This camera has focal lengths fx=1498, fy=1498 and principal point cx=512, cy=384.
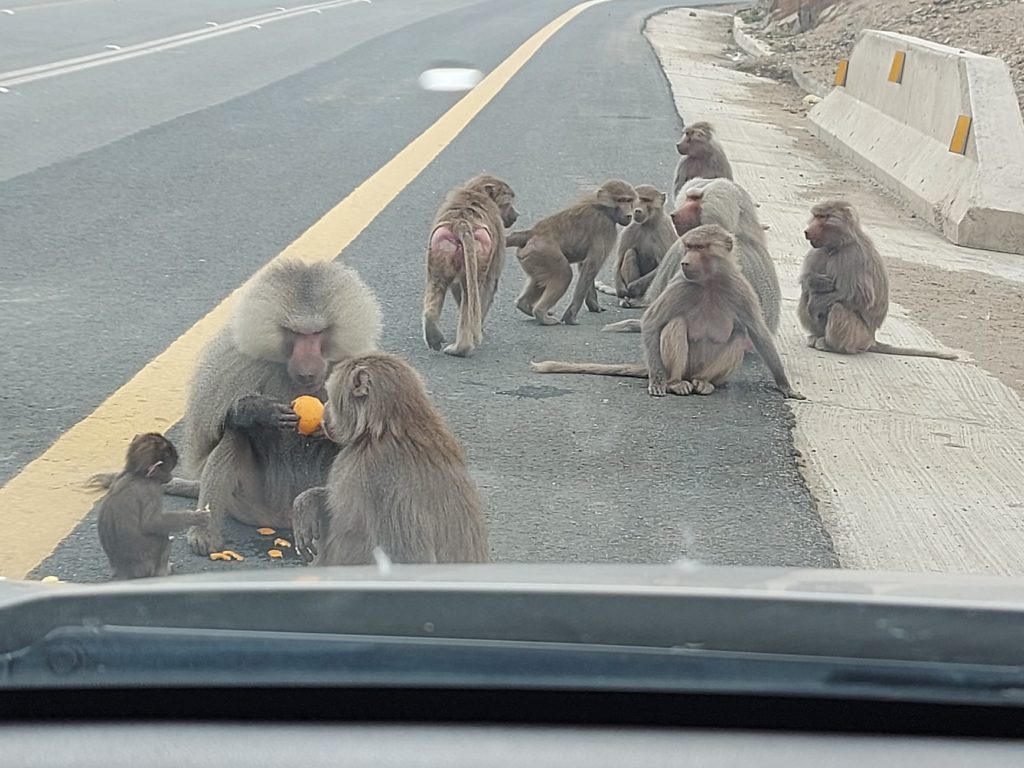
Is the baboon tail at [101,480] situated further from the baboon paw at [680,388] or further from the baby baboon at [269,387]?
the baboon paw at [680,388]

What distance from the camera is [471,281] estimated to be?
652cm

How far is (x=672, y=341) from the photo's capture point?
6.31 meters

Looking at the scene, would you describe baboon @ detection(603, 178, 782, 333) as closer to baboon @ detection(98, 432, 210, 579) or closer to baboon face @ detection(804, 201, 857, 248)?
baboon face @ detection(804, 201, 857, 248)

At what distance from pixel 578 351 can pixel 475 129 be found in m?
6.92

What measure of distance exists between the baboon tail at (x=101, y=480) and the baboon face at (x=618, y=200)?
386cm

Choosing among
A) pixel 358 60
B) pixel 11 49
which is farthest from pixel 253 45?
pixel 11 49

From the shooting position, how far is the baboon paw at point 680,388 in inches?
247

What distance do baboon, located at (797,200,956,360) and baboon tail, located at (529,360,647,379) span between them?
1191 millimetres

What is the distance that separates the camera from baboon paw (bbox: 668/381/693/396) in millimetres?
6270

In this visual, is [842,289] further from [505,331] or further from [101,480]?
[101,480]

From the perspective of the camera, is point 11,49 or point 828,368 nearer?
point 828,368

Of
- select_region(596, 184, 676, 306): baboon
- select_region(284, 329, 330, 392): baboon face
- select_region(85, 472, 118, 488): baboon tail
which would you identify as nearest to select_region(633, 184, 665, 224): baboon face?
select_region(596, 184, 676, 306): baboon

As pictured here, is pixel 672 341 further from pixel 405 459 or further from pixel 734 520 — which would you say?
pixel 405 459

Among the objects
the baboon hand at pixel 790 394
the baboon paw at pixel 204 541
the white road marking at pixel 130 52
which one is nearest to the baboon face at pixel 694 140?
the baboon hand at pixel 790 394
